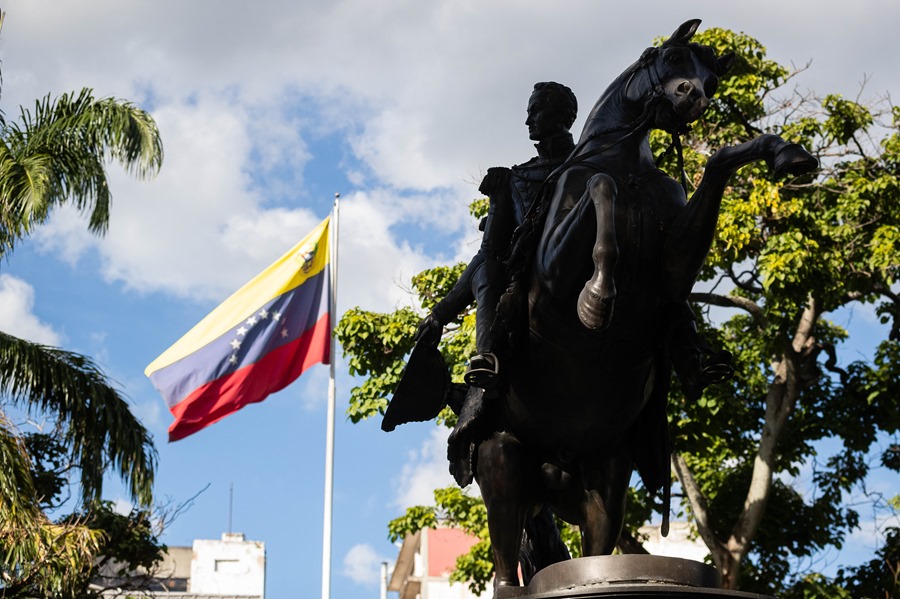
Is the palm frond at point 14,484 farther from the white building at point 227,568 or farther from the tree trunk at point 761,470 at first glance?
the white building at point 227,568

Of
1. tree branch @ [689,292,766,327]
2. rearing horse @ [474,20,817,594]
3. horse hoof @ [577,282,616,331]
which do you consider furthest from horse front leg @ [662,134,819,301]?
tree branch @ [689,292,766,327]

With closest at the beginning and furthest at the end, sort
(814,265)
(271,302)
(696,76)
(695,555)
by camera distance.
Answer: (696,76) < (814,265) < (271,302) < (695,555)

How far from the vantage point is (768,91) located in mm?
20062

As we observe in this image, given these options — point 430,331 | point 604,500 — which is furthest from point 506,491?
point 430,331

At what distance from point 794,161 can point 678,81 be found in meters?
0.77

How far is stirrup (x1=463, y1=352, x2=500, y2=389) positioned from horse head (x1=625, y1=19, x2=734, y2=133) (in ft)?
3.93

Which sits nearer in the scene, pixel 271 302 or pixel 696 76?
pixel 696 76

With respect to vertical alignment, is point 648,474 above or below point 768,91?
below

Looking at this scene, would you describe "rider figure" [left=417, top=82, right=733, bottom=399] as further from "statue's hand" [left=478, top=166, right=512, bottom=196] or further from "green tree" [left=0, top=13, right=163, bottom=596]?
"green tree" [left=0, top=13, right=163, bottom=596]

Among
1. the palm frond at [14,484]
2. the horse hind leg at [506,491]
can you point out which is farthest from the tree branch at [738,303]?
the horse hind leg at [506,491]

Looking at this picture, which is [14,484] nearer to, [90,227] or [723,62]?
[90,227]

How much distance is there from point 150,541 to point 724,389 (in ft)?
27.9

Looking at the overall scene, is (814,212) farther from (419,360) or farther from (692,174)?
(419,360)

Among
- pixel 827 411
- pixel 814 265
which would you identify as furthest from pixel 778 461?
pixel 814 265
